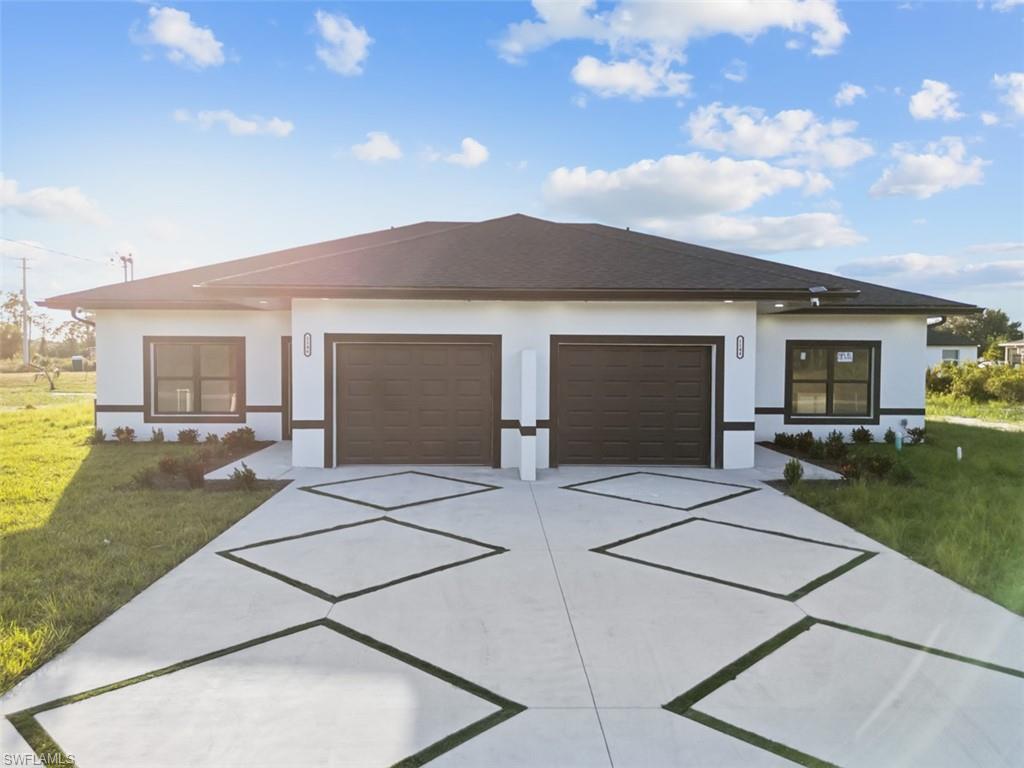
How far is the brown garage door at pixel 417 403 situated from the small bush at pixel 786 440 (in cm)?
687

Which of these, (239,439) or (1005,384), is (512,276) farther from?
(1005,384)

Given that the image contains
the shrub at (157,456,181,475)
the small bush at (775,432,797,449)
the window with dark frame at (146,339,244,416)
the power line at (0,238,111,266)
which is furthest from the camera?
the power line at (0,238,111,266)

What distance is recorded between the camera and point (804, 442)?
41.6 feet

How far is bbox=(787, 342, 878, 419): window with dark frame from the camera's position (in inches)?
549

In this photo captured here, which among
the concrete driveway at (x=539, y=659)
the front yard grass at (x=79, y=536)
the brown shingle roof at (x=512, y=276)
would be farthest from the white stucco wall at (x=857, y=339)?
the front yard grass at (x=79, y=536)

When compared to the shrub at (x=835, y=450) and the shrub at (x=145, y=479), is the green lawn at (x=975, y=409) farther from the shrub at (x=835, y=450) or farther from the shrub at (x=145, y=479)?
the shrub at (x=145, y=479)

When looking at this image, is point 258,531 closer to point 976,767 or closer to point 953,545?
point 976,767

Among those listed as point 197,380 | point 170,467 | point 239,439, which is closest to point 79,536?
point 170,467

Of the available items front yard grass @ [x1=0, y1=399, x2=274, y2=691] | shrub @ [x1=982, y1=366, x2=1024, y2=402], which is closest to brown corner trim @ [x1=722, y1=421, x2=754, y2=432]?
front yard grass @ [x1=0, y1=399, x2=274, y2=691]

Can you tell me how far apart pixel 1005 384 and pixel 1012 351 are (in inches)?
1505

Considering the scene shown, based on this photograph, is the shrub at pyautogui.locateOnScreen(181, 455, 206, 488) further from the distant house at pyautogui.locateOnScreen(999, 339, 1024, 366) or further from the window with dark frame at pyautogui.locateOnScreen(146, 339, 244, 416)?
the distant house at pyautogui.locateOnScreen(999, 339, 1024, 366)

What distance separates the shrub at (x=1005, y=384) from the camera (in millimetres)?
22438

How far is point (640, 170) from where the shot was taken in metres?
26.4

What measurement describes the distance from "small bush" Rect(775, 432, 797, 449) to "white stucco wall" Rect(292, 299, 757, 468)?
3.04 m
